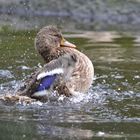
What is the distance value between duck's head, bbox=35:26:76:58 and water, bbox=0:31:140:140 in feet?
2.04

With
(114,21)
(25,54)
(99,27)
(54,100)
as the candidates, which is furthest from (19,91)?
(114,21)

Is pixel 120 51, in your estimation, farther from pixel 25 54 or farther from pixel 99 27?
pixel 99 27

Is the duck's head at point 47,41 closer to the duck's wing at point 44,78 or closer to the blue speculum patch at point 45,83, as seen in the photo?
the duck's wing at point 44,78

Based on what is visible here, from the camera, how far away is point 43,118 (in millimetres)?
8039

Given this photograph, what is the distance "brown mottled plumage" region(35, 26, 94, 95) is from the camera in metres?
9.38

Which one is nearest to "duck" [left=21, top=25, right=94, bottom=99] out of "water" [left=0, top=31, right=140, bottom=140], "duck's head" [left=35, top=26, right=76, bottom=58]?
"duck's head" [left=35, top=26, right=76, bottom=58]

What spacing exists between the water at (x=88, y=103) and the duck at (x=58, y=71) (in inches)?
6.8

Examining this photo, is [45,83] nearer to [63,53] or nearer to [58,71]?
[58,71]

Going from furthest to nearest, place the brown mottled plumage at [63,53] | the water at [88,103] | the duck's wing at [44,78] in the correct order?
the brown mottled plumage at [63,53] → the duck's wing at [44,78] → the water at [88,103]

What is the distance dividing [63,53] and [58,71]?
810 mm

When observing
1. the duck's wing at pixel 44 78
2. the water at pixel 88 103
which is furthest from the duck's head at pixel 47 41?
the duck's wing at pixel 44 78

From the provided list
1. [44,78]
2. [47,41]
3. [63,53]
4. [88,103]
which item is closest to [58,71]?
[44,78]

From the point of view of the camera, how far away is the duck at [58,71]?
893 centimetres

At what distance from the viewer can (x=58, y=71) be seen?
8.95 meters
